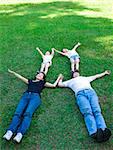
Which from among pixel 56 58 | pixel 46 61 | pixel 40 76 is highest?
pixel 40 76

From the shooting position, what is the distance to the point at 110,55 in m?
8.76

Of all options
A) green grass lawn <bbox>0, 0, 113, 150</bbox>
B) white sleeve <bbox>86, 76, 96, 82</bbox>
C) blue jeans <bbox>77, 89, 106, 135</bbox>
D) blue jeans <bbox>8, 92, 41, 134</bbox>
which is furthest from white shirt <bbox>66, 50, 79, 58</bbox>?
blue jeans <bbox>8, 92, 41, 134</bbox>

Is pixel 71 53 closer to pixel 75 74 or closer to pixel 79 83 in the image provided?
pixel 75 74

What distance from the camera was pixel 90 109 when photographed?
6195 mm

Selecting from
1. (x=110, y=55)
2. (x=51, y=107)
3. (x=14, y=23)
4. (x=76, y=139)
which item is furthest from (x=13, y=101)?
(x=14, y=23)

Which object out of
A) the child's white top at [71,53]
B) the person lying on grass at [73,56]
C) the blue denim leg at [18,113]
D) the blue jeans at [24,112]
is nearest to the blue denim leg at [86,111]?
the blue jeans at [24,112]

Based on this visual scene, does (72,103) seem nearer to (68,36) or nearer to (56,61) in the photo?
(56,61)

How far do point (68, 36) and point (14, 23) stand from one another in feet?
7.72

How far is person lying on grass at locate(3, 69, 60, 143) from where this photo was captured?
5.73 meters

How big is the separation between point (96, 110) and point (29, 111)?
126 centimetres

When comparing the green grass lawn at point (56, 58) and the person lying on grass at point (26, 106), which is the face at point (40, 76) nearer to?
the person lying on grass at point (26, 106)

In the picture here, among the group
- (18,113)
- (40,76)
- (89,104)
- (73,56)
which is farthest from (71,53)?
(18,113)

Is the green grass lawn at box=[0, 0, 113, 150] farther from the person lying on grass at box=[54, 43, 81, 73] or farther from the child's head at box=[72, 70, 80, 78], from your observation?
the child's head at box=[72, 70, 80, 78]

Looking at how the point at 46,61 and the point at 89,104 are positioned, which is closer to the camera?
the point at 89,104
